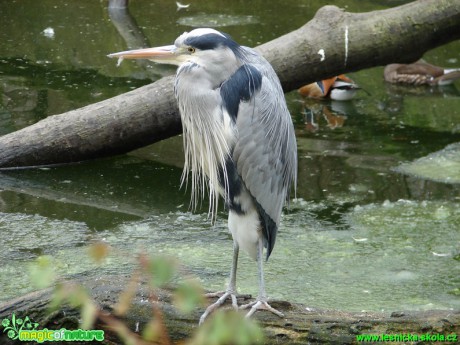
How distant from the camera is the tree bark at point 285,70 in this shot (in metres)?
5.79

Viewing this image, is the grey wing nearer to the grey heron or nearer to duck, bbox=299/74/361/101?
the grey heron

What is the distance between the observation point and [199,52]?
10.3ft

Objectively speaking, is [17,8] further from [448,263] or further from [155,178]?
[448,263]

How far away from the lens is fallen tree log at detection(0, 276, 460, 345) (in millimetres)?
2775

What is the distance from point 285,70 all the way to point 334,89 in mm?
1860

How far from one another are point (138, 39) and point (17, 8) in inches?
88.6

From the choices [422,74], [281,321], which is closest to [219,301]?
[281,321]

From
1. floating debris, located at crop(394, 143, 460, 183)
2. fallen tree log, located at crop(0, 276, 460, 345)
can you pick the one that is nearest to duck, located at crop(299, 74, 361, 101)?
floating debris, located at crop(394, 143, 460, 183)

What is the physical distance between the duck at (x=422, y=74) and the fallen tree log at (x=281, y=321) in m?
5.79

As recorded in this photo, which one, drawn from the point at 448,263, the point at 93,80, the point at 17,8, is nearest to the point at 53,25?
the point at 17,8

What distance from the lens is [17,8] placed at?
10938 millimetres

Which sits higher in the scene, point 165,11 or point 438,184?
point 165,11

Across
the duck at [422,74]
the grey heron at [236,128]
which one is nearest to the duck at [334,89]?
the duck at [422,74]

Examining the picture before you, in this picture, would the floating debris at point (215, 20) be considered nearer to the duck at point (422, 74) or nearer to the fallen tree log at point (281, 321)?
the duck at point (422, 74)
